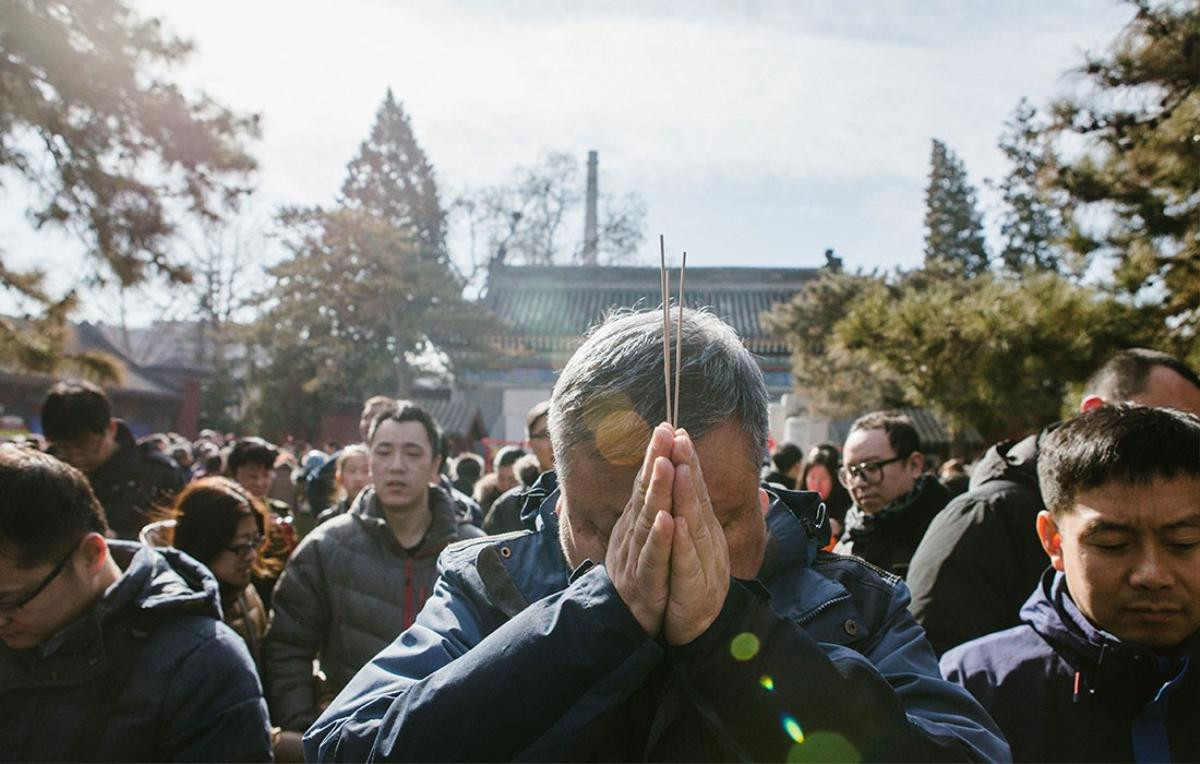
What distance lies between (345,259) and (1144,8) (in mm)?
17495

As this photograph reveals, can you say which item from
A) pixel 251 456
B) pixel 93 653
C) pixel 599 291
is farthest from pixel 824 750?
pixel 599 291

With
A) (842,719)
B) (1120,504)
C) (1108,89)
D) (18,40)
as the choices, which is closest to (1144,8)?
(1108,89)

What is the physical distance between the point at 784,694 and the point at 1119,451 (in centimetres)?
123

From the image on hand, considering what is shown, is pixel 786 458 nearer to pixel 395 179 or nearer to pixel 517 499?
pixel 517 499

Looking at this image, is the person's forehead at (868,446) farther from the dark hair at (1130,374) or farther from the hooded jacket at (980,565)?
the hooded jacket at (980,565)

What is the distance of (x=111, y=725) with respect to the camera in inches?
72.6

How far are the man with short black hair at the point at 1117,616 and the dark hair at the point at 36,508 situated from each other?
198cm

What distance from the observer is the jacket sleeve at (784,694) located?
1.00 meters

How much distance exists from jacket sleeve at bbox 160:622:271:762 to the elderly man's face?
110cm

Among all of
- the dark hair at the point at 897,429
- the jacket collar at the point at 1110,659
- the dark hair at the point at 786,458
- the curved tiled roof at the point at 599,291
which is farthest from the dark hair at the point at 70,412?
the curved tiled roof at the point at 599,291

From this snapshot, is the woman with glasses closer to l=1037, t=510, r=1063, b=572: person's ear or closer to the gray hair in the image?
the gray hair

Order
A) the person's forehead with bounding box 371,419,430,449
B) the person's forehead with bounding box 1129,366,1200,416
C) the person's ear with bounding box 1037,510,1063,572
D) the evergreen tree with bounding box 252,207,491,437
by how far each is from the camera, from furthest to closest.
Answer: the evergreen tree with bounding box 252,207,491,437 < the person's forehead with bounding box 371,419,430,449 < the person's forehead with bounding box 1129,366,1200,416 < the person's ear with bounding box 1037,510,1063,572

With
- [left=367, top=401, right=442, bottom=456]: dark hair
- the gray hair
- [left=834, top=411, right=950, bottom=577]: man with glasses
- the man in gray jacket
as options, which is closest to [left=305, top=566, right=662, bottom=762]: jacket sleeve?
the gray hair

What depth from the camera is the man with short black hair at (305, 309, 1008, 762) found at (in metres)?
1.01
